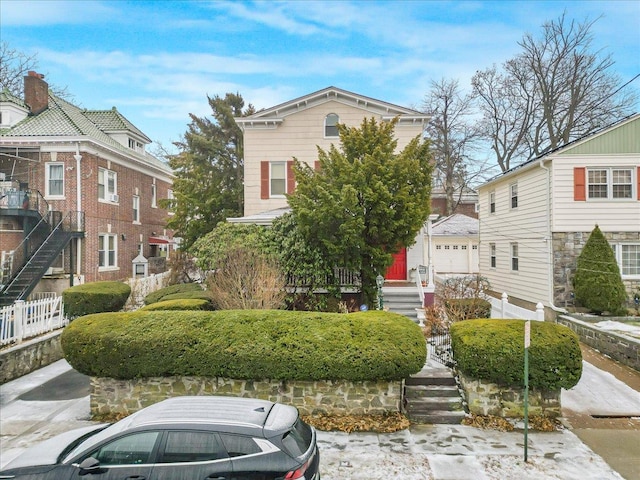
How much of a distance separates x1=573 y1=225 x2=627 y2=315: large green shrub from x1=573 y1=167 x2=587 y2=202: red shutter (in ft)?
3.95

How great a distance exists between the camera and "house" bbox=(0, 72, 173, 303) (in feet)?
57.0

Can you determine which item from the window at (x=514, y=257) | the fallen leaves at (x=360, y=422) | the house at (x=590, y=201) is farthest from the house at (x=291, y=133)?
the fallen leaves at (x=360, y=422)

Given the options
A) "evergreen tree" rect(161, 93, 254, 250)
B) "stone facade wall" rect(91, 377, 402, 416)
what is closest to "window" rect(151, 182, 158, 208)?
"evergreen tree" rect(161, 93, 254, 250)

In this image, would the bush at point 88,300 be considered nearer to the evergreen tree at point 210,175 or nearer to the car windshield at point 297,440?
the evergreen tree at point 210,175

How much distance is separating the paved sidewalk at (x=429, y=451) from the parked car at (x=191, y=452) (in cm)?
181

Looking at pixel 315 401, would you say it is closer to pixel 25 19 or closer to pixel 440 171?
pixel 25 19

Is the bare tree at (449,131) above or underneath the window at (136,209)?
above

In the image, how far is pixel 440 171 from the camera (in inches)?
1476

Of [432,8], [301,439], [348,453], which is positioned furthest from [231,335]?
[432,8]

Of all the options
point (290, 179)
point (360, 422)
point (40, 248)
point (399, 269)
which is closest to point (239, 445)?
point (360, 422)

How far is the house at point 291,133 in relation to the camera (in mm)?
17703

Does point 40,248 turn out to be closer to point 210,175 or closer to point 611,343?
point 210,175

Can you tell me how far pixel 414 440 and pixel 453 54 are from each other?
1441cm

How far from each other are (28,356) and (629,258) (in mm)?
19106
